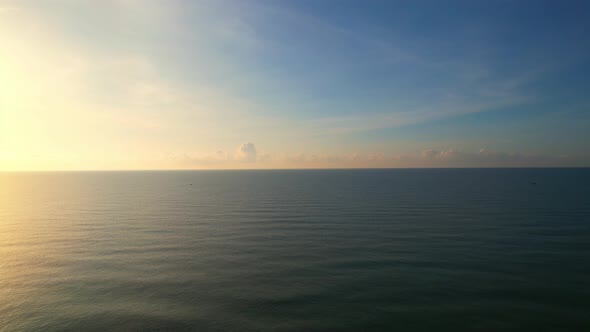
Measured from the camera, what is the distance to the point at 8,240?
5075cm

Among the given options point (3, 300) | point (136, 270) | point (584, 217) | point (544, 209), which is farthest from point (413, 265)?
point (544, 209)

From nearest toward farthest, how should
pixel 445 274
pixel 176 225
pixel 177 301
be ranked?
pixel 177 301, pixel 445 274, pixel 176 225

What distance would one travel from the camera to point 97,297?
28.4m

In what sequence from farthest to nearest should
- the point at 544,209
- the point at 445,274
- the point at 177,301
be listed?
the point at 544,209 → the point at 445,274 → the point at 177,301

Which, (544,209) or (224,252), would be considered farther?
(544,209)

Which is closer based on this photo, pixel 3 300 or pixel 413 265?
pixel 3 300

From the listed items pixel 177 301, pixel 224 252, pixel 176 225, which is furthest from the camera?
pixel 176 225

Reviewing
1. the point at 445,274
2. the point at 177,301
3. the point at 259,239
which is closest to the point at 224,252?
the point at 259,239

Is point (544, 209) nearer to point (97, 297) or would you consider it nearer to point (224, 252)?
point (224, 252)

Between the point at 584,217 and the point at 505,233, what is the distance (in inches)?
1089

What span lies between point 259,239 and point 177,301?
2216 centimetres

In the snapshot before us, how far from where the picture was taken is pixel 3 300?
28250mm

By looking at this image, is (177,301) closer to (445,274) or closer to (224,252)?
(224,252)

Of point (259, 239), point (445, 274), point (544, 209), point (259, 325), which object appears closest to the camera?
point (259, 325)
